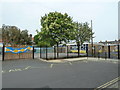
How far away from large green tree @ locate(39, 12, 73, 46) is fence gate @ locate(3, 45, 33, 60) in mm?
3850

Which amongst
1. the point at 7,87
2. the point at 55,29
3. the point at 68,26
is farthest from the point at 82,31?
the point at 7,87

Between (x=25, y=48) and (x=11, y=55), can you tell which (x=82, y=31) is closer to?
(x=25, y=48)

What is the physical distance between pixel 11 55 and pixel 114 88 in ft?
48.3

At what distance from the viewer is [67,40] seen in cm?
1766

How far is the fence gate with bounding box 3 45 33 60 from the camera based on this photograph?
47.3 feet

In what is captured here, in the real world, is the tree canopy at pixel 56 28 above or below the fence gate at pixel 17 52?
above

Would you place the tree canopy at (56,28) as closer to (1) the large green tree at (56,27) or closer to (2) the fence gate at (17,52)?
(1) the large green tree at (56,27)

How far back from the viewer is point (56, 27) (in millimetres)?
16125

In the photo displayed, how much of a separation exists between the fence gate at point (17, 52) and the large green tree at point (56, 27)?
385 cm

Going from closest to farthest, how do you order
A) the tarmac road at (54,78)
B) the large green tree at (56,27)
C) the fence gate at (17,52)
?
the tarmac road at (54,78) → the fence gate at (17,52) → the large green tree at (56,27)

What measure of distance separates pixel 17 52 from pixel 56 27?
784 centimetres

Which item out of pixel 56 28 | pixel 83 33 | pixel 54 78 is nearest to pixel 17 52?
pixel 56 28

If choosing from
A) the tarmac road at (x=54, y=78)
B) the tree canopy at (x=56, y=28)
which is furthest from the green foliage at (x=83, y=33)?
the tarmac road at (x=54, y=78)

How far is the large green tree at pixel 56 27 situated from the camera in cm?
1633
